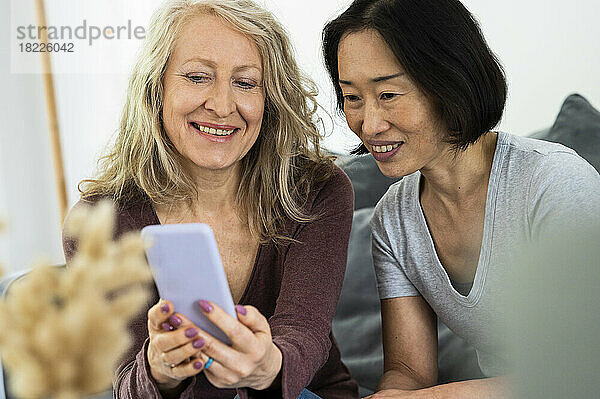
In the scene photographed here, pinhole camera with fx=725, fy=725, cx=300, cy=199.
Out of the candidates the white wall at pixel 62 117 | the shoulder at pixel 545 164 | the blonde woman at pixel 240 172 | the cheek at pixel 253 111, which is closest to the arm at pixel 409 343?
→ the blonde woman at pixel 240 172

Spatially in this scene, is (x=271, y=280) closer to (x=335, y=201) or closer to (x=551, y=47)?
(x=335, y=201)

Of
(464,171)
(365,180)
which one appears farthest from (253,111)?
(365,180)

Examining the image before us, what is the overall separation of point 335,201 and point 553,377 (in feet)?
2.98

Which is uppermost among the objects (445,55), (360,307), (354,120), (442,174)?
(445,55)

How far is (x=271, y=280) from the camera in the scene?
1.39 m

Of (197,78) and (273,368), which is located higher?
(197,78)

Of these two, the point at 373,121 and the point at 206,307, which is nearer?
the point at 206,307

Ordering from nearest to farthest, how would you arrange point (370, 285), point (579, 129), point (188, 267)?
point (188, 267), point (579, 129), point (370, 285)

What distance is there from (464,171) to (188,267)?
669mm

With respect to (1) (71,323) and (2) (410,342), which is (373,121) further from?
(1) (71,323)

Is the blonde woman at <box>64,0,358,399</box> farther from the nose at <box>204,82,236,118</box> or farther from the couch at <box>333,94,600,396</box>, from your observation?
the couch at <box>333,94,600,396</box>

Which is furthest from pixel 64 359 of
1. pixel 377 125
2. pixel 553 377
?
pixel 377 125

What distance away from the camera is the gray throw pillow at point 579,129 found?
1.59 m

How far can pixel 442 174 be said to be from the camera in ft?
4.36
